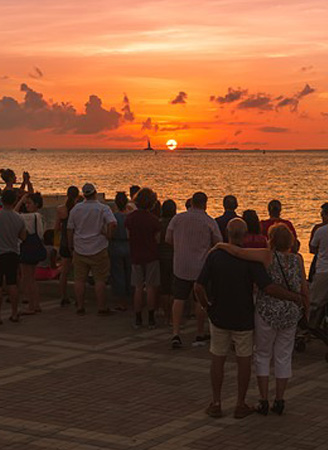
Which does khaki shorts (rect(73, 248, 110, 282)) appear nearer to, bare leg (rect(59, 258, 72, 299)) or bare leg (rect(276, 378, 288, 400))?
bare leg (rect(59, 258, 72, 299))

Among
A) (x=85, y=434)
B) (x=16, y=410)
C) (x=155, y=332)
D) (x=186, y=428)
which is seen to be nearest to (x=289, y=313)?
(x=186, y=428)

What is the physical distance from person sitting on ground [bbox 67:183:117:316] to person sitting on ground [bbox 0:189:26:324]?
80 centimetres

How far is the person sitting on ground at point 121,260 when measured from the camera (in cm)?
1359

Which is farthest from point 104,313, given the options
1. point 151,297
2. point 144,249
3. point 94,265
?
point 144,249

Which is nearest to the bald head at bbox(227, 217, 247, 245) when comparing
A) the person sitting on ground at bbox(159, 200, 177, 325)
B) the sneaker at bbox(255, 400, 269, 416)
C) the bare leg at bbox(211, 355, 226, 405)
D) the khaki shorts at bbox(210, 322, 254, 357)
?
the khaki shorts at bbox(210, 322, 254, 357)

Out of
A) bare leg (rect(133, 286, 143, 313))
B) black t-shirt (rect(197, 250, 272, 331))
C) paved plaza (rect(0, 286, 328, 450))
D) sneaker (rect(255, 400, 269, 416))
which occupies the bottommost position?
paved plaza (rect(0, 286, 328, 450))

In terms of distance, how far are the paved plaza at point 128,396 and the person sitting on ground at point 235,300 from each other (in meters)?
0.35

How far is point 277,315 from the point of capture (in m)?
8.48

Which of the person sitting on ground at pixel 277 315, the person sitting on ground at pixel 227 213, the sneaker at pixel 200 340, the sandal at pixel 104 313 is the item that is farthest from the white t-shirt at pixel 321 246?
the sandal at pixel 104 313

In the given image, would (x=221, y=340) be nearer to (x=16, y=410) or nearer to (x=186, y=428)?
(x=186, y=428)

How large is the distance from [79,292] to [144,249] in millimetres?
1418

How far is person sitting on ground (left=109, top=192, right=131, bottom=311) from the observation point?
44.6 feet

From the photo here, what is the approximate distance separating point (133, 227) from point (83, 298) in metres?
1.54

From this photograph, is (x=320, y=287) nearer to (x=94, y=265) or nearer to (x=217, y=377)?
(x=217, y=377)
